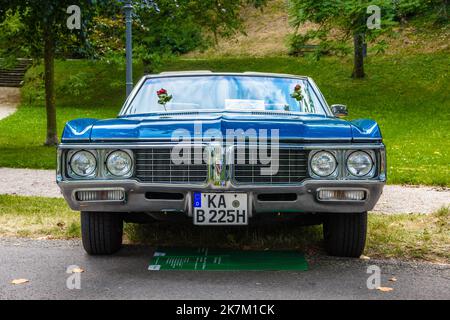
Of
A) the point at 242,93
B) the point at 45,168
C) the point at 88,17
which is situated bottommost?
the point at 45,168

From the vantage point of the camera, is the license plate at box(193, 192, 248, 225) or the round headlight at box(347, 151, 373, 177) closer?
the license plate at box(193, 192, 248, 225)

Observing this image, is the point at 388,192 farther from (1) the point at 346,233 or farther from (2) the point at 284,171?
(2) the point at 284,171

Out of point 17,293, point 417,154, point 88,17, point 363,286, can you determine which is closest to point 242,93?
point 363,286

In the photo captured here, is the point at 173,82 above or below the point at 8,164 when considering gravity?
above

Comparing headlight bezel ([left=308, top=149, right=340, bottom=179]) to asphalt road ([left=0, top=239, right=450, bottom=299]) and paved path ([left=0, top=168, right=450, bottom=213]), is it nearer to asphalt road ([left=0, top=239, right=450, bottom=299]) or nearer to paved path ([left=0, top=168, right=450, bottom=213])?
asphalt road ([left=0, top=239, right=450, bottom=299])

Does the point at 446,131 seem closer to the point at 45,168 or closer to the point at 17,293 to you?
the point at 45,168

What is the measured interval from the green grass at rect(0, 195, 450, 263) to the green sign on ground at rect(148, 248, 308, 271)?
0.81ft

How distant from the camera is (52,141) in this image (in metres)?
18.3

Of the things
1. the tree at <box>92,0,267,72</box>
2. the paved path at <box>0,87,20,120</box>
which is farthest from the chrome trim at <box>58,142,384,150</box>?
the paved path at <box>0,87,20,120</box>

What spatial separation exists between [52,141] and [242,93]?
43.6 ft

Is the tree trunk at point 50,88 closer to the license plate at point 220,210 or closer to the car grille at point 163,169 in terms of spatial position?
the car grille at point 163,169

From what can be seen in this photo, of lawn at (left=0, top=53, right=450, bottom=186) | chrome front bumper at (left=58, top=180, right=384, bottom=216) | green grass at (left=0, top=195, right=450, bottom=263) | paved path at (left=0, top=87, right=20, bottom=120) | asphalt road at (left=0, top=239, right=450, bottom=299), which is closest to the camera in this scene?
asphalt road at (left=0, top=239, right=450, bottom=299)

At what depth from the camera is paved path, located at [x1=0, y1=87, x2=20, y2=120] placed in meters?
29.6
